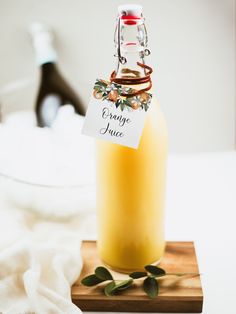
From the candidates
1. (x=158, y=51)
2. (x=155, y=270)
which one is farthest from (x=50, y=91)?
(x=155, y=270)

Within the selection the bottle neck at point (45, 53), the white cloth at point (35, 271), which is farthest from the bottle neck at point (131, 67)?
the bottle neck at point (45, 53)

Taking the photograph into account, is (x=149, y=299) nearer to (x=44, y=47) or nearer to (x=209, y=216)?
(x=209, y=216)

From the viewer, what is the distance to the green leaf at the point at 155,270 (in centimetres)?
70

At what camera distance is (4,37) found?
111 cm

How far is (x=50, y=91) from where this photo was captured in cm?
114

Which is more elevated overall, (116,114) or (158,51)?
(158,51)

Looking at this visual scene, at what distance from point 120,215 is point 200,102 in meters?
0.54

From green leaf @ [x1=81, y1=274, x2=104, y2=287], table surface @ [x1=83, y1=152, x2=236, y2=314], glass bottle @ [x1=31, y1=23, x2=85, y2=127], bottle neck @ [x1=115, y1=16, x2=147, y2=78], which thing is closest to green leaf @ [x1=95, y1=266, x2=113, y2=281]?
green leaf @ [x1=81, y1=274, x2=104, y2=287]

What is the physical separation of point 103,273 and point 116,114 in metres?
0.23

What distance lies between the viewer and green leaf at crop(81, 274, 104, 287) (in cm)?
69

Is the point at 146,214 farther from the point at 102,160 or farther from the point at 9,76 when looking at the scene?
the point at 9,76

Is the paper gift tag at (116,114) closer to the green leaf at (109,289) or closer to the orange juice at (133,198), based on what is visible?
the orange juice at (133,198)

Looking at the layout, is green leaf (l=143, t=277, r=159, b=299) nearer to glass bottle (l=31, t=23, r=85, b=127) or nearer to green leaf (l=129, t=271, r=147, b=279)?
green leaf (l=129, t=271, r=147, b=279)

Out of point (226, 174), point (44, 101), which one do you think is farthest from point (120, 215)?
point (44, 101)
